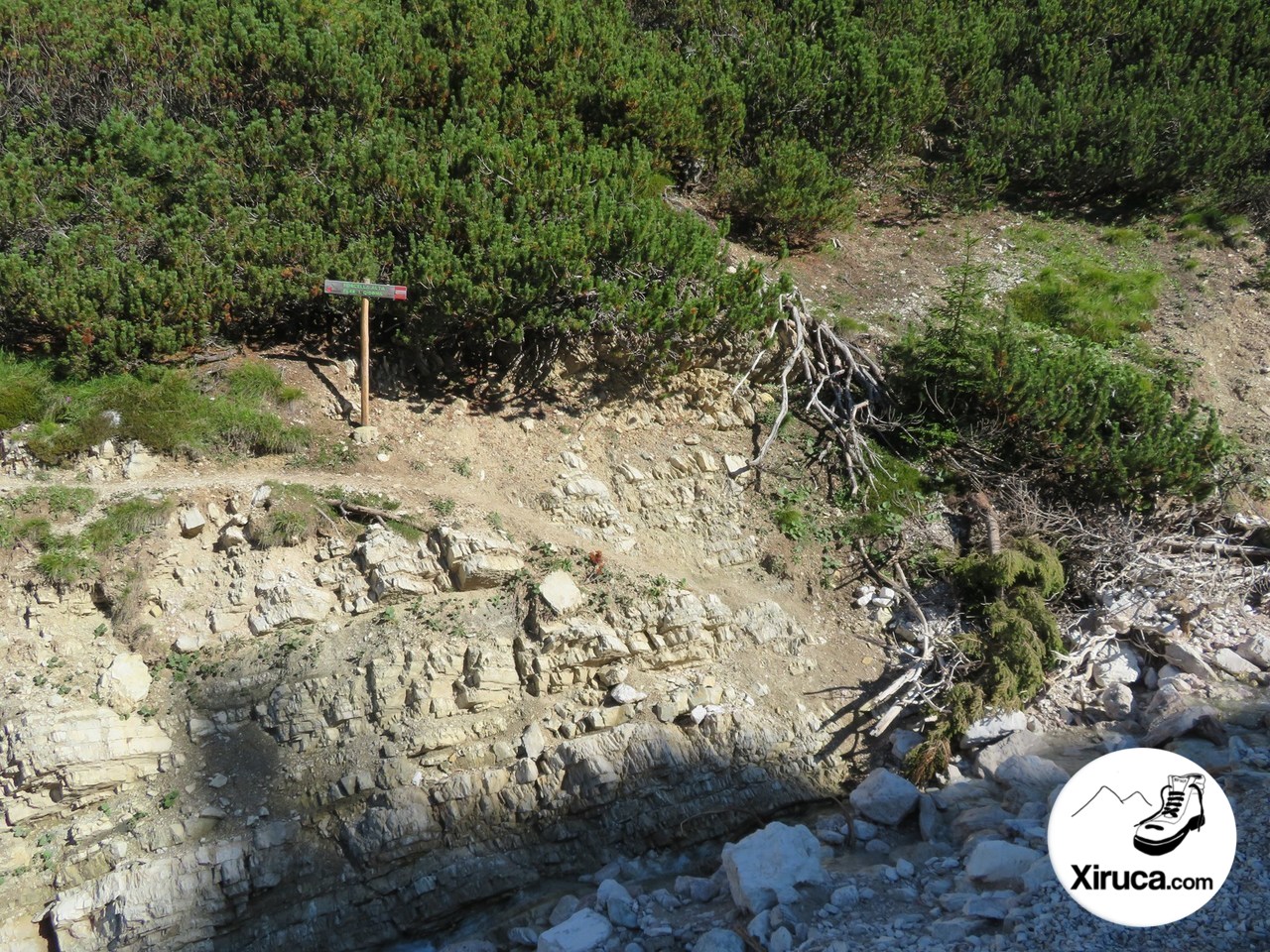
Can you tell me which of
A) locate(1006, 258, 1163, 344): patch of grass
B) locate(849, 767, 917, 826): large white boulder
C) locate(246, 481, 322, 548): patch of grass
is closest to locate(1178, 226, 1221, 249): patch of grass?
locate(1006, 258, 1163, 344): patch of grass

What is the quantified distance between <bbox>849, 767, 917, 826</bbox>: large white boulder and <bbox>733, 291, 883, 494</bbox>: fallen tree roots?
10.7 ft

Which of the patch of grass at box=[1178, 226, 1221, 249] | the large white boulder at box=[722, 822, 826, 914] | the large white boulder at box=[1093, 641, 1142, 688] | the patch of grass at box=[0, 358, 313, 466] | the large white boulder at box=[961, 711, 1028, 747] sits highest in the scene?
the patch of grass at box=[1178, 226, 1221, 249]

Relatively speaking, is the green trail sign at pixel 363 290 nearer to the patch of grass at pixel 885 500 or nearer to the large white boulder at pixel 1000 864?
the patch of grass at pixel 885 500

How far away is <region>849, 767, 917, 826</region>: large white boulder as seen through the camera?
7000mm

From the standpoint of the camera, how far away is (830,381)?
1011cm

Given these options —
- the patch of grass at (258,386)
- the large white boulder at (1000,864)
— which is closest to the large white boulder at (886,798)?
the large white boulder at (1000,864)

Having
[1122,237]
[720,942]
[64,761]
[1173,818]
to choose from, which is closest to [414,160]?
[64,761]

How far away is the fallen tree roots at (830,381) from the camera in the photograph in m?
9.73

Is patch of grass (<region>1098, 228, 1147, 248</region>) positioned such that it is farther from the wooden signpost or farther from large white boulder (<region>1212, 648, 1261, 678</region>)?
the wooden signpost

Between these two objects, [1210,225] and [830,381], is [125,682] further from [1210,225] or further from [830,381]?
[1210,225]

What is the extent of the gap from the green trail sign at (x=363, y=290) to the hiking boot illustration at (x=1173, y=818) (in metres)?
6.95

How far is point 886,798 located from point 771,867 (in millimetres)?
1522

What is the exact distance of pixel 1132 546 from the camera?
8891mm

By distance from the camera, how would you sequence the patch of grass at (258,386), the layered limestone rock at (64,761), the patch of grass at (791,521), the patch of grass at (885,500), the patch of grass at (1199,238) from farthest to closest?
the patch of grass at (1199,238), the patch of grass at (885,500), the patch of grass at (791,521), the patch of grass at (258,386), the layered limestone rock at (64,761)
